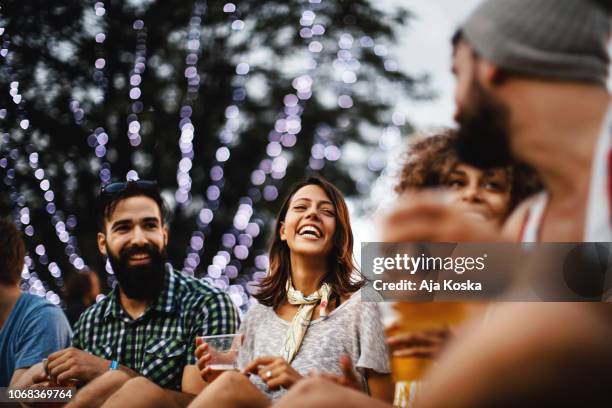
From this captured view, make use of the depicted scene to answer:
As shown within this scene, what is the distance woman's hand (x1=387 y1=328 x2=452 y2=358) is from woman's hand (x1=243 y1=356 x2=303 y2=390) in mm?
326

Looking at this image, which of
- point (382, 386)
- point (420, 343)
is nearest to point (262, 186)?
point (382, 386)

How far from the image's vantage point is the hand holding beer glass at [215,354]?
1913 millimetres

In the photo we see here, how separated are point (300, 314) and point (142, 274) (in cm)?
65

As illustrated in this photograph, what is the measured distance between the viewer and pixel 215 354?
1.92m

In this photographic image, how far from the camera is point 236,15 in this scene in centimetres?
602

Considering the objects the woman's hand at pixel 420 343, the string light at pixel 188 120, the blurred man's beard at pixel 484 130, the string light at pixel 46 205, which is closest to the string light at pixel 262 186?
the string light at pixel 188 120

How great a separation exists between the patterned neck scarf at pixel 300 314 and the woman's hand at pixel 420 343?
0.54 m

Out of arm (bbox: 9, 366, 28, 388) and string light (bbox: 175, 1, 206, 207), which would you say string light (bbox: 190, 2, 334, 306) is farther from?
arm (bbox: 9, 366, 28, 388)

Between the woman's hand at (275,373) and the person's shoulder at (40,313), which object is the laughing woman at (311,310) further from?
the person's shoulder at (40,313)

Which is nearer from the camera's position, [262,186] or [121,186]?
[121,186]

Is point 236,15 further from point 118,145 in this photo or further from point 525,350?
point 525,350

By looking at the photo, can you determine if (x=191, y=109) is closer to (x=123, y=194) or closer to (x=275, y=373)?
(x=123, y=194)

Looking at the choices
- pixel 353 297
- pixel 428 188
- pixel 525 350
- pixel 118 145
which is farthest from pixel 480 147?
pixel 118 145

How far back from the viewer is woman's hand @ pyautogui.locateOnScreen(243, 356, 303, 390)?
65.2 inches
